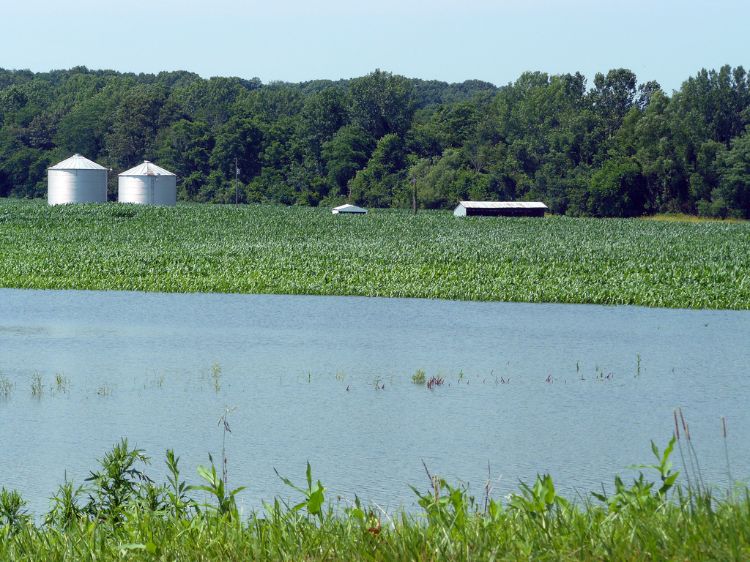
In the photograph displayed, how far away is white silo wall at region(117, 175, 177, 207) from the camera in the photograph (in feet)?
339

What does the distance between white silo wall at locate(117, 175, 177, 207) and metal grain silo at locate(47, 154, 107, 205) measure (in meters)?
2.69

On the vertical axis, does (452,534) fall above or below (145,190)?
below

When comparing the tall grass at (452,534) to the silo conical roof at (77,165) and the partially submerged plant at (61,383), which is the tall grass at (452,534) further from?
the silo conical roof at (77,165)

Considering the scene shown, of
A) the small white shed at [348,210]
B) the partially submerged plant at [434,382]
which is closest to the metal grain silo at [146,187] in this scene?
the small white shed at [348,210]

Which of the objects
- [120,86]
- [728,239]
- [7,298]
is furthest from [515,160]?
[7,298]

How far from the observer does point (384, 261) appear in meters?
43.8

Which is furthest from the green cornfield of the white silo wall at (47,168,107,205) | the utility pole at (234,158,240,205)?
the utility pole at (234,158,240,205)

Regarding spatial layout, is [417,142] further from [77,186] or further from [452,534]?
[452,534]

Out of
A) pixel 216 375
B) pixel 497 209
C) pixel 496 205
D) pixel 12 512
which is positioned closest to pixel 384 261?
pixel 216 375

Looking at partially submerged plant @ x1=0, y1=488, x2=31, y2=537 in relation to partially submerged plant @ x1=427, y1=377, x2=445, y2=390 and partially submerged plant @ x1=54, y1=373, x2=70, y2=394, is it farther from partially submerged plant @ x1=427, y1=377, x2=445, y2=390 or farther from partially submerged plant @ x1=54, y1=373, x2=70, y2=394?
partially submerged plant @ x1=427, y1=377, x2=445, y2=390

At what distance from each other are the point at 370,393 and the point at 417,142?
111102 mm

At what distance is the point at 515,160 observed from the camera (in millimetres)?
111875

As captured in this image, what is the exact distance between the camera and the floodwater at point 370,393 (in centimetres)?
1203

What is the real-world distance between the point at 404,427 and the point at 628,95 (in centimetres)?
10756
